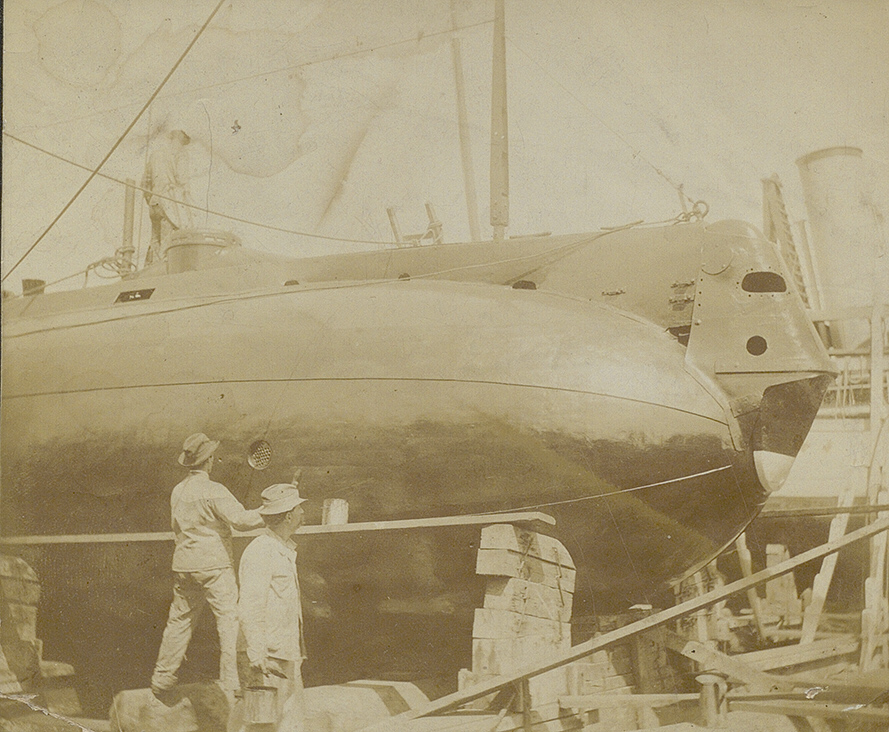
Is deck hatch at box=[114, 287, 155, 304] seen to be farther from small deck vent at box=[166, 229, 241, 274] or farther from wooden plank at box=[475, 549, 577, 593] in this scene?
wooden plank at box=[475, 549, 577, 593]

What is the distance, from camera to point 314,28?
13.4ft

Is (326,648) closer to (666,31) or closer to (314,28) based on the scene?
(314,28)

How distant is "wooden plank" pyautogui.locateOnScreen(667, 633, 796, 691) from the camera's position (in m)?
3.58

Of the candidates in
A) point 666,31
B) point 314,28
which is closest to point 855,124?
point 666,31

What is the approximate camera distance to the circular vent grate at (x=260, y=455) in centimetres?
357

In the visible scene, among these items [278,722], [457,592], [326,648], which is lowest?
[278,722]

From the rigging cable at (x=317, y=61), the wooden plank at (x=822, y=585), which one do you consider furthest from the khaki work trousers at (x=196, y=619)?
the wooden plank at (x=822, y=585)

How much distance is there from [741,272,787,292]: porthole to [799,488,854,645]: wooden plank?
118cm

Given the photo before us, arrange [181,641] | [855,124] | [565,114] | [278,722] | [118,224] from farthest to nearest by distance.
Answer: [118,224]
[565,114]
[855,124]
[181,641]
[278,722]

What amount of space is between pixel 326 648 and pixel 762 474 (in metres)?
1.91

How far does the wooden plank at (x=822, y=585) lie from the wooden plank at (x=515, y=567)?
1597 millimetres

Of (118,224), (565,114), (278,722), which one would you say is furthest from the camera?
(118,224)

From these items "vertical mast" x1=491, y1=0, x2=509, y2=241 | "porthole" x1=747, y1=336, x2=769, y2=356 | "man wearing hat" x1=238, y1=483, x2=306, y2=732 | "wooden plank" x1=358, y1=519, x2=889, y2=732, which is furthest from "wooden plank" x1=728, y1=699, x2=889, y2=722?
"vertical mast" x1=491, y1=0, x2=509, y2=241

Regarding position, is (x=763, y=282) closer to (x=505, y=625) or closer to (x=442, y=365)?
(x=442, y=365)
